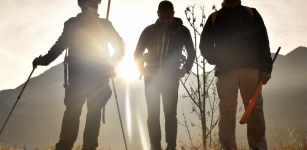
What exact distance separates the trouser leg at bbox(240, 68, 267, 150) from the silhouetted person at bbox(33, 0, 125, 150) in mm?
2024

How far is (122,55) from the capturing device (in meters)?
3.89

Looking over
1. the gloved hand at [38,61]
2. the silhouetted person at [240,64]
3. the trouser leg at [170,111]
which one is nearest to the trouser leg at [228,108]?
the silhouetted person at [240,64]

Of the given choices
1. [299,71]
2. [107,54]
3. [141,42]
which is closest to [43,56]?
[107,54]

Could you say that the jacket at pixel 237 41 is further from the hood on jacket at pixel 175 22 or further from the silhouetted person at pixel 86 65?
the silhouetted person at pixel 86 65

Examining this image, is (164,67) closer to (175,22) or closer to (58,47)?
(175,22)

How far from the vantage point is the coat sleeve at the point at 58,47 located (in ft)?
12.0

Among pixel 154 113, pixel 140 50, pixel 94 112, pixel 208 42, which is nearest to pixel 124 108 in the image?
pixel 140 50

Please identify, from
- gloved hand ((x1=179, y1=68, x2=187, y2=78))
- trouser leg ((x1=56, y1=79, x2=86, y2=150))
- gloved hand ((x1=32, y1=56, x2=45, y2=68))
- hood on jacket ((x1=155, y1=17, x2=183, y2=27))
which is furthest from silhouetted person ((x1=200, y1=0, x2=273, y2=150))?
gloved hand ((x1=32, y1=56, x2=45, y2=68))

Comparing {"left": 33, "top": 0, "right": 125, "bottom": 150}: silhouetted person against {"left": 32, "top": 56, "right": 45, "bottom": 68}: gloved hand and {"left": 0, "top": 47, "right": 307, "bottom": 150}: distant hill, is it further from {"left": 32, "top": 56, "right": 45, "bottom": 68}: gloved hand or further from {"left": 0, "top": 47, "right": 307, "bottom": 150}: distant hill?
{"left": 0, "top": 47, "right": 307, "bottom": 150}: distant hill

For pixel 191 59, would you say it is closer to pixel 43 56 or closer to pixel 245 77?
pixel 245 77

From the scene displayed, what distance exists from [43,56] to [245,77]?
315cm

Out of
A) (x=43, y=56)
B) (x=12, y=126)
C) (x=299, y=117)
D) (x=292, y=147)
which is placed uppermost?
(x=43, y=56)

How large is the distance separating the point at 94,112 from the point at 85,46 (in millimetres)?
1057

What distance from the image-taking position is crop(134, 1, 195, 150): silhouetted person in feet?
12.8
